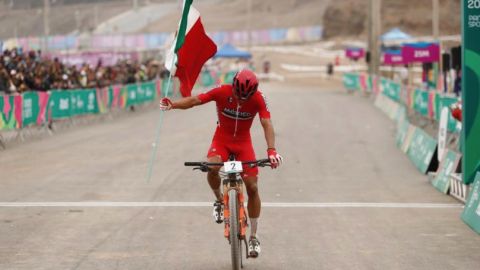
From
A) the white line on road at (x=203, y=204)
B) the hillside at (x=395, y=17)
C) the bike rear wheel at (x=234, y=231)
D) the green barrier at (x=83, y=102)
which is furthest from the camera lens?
the hillside at (x=395, y=17)

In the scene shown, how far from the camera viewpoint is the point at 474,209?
13203 mm

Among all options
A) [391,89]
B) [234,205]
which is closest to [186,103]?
[234,205]


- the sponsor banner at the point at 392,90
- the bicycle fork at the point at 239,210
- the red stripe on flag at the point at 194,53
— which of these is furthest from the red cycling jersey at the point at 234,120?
the sponsor banner at the point at 392,90

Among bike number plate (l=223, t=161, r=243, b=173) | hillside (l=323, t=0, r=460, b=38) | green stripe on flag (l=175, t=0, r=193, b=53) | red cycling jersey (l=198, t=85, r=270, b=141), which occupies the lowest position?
bike number plate (l=223, t=161, r=243, b=173)

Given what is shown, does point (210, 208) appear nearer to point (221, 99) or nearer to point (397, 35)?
point (221, 99)

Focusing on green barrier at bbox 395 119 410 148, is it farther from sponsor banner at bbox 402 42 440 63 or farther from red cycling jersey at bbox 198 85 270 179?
red cycling jersey at bbox 198 85 270 179

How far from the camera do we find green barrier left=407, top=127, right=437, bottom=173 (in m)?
19.7

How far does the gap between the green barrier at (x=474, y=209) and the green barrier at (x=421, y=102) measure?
15733mm

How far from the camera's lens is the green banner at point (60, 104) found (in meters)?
29.3

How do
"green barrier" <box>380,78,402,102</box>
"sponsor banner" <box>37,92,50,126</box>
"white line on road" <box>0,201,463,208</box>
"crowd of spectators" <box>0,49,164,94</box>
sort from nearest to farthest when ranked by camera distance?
"white line on road" <box>0,201,463,208</box> → "crowd of spectators" <box>0,49,164,94</box> → "sponsor banner" <box>37,92,50,126</box> → "green barrier" <box>380,78,402,102</box>

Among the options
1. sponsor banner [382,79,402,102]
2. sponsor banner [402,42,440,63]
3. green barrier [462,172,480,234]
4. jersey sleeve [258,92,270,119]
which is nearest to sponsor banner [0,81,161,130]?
sponsor banner [382,79,402,102]

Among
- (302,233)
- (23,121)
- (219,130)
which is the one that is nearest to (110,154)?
(23,121)

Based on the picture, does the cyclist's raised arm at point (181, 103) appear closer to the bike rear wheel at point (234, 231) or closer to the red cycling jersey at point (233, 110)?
the red cycling jersey at point (233, 110)

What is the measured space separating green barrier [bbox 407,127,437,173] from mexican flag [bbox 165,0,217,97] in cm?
722
